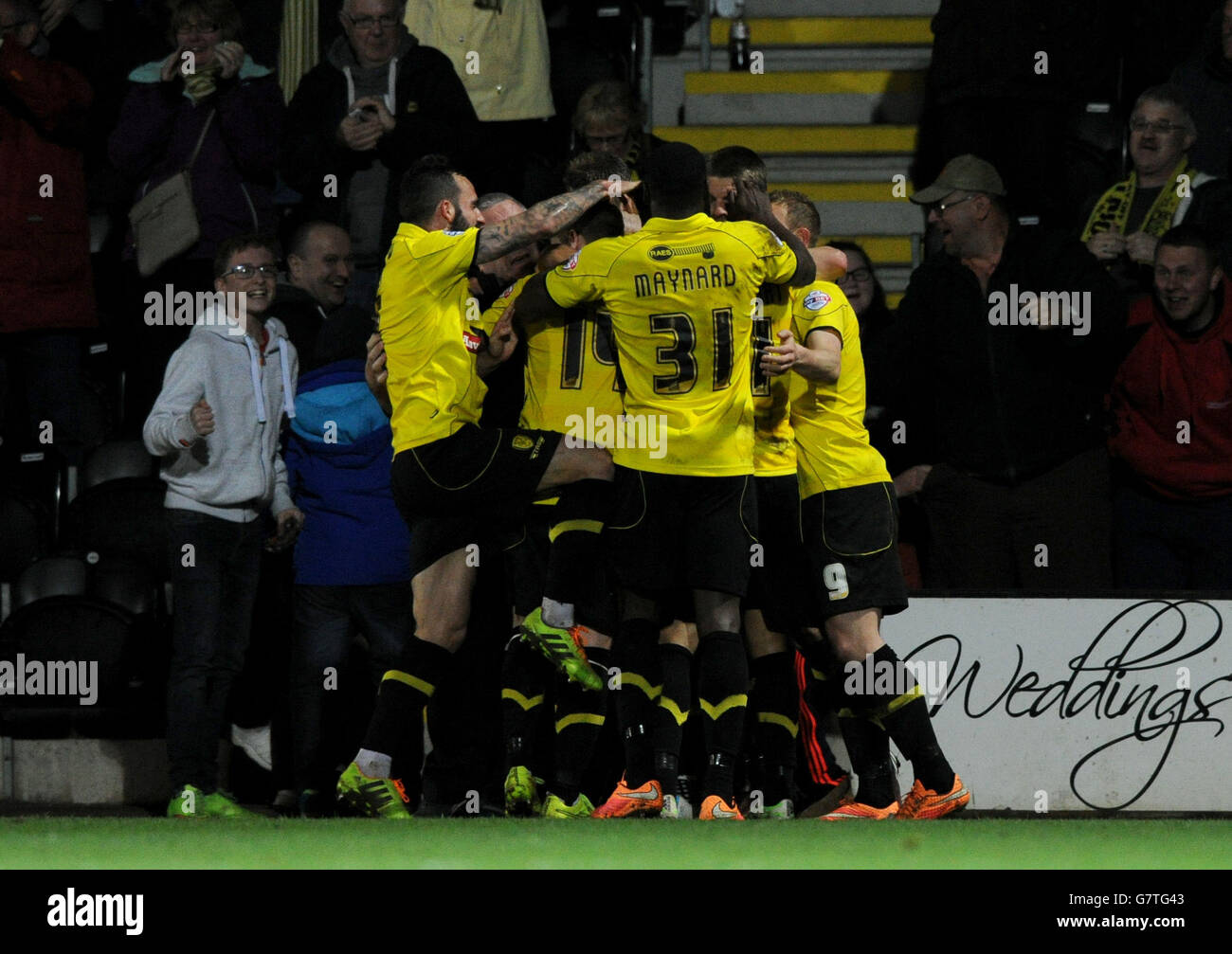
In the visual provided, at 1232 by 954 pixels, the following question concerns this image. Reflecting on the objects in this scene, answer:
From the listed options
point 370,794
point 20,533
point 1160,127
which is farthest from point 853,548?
point 20,533

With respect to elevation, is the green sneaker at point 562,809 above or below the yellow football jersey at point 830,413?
below

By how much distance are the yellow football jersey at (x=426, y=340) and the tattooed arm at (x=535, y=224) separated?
15 centimetres

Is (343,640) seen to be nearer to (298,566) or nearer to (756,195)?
(298,566)

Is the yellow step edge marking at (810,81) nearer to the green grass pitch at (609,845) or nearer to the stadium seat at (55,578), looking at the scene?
the stadium seat at (55,578)

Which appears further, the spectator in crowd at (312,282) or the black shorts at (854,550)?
the spectator in crowd at (312,282)

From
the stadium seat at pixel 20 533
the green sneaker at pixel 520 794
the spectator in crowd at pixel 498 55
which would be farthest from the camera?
the spectator in crowd at pixel 498 55

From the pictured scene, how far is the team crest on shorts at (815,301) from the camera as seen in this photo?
6.54m

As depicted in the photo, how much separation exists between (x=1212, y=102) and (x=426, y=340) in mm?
4725

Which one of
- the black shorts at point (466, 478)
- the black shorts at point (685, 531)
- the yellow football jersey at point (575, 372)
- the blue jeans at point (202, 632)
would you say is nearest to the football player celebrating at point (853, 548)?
the black shorts at point (685, 531)

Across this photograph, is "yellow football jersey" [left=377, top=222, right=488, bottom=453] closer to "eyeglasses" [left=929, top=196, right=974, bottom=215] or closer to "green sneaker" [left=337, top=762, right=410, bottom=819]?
"green sneaker" [left=337, top=762, right=410, bottom=819]

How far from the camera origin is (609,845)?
16.2 ft

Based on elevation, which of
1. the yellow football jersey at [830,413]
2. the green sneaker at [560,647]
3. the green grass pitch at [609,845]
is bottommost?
the green grass pitch at [609,845]

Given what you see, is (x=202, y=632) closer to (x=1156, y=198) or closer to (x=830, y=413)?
(x=830, y=413)
